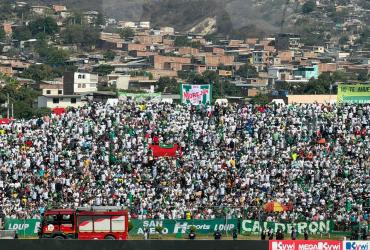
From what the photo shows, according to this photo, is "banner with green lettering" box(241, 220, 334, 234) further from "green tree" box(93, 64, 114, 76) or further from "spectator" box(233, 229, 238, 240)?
"green tree" box(93, 64, 114, 76)

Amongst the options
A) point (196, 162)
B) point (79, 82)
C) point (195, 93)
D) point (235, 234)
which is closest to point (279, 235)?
point (235, 234)

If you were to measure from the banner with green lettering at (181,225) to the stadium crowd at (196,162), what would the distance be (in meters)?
0.75

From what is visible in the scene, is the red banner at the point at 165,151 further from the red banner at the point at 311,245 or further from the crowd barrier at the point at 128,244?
the crowd barrier at the point at 128,244

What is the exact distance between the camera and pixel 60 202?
43.5 metres

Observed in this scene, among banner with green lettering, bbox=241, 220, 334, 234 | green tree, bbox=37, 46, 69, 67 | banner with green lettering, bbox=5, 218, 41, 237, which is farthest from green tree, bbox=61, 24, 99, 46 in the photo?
banner with green lettering, bbox=241, 220, 334, 234

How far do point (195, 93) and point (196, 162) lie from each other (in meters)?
10.8

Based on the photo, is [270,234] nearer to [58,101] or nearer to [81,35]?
[58,101]

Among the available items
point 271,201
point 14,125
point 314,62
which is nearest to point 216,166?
point 271,201

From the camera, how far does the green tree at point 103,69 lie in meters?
160

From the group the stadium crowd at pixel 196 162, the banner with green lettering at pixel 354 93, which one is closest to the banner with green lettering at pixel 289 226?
the stadium crowd at pixel 196 162

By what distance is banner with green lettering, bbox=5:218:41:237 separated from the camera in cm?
4088

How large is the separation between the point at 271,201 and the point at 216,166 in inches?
133

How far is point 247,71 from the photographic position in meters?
176

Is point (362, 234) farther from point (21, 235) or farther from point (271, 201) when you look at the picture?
point (21, 235)
